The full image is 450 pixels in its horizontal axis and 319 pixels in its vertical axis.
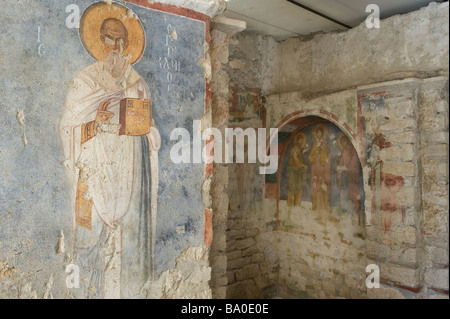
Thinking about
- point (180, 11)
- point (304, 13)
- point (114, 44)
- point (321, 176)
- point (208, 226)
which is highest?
point (304, 13)

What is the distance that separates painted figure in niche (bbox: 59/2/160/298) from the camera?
1.92 metres

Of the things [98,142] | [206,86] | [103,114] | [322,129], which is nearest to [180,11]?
[206,86]

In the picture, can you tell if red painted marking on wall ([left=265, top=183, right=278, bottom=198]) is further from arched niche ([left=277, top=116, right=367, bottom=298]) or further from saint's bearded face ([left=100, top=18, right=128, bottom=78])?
saint's bearded face ([left=100, top=18, right=128, bottom=78])

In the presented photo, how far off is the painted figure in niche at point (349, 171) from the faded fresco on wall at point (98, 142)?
2.29 metres

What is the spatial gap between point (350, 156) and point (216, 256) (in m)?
2.11

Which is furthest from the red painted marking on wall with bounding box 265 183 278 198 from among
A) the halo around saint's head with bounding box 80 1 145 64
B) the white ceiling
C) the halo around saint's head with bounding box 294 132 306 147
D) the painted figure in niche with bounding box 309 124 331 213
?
the halo around saint's head with bounding box 80 1 145 64

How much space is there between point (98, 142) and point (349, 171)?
9.81 ft

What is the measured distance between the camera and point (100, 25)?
1995 millimetres

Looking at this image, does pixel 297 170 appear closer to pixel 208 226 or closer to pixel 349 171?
pixel 349 171

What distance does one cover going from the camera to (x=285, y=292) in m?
4.71

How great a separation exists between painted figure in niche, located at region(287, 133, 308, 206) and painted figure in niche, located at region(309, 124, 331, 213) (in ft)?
0.43

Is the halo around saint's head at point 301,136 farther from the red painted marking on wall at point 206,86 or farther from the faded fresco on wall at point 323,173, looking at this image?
the red painted marking on wall at point 206,86

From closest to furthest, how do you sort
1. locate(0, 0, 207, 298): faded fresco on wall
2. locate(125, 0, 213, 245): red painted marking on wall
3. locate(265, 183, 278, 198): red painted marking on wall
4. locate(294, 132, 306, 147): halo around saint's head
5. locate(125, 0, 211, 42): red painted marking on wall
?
locate(0, 0, 207, 298): faded fresco on wall → locate(125, 0, 211, 42): red painted marking on wall → locate(125, 0, 213, 245): red painted marking on wall → locate(294, 132, 306, 147): halo around saint's head → locate(265, 183, 278, 198): red painted marking on wall

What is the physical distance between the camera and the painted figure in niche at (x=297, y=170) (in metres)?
4.58
